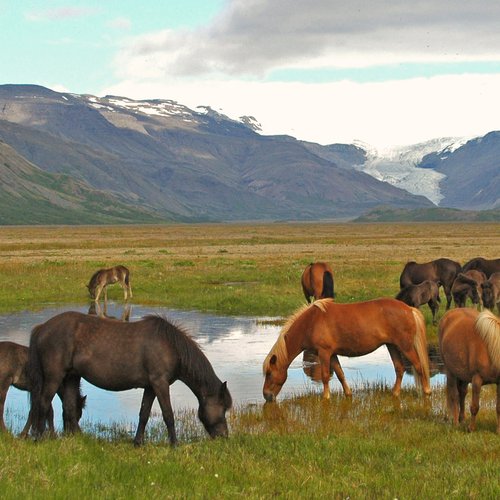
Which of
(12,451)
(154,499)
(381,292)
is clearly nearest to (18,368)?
(12,451)

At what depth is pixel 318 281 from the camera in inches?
1075

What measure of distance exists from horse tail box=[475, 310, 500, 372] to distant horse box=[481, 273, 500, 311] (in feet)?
48.0

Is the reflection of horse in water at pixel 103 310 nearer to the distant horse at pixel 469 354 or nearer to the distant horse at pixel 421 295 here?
the distant horse at pixel 421 295

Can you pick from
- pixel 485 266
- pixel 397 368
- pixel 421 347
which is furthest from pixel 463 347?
pixel 485 266

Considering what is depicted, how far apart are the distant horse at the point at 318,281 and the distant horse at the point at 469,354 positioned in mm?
11933

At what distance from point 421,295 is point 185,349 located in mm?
15406

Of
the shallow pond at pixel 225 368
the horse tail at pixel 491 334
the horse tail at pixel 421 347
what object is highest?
the horse tail at pixel 491 334

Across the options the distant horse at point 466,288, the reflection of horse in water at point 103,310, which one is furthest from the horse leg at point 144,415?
the distant horse at point 466,288

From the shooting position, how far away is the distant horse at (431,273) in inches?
1185

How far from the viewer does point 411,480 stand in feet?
32.7

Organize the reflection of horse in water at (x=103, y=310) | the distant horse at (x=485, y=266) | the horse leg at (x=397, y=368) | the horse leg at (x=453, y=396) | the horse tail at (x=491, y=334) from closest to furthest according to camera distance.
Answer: the horse tail at (x=491, y=334), the horse leg at (x=453, y=396), the horse leg at (x=397, y=368), the reflection of horse in water at (x=103, y=310), the distant horse at (x=485, y=266)

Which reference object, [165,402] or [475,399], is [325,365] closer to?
[475,399]

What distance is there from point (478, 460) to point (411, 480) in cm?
144

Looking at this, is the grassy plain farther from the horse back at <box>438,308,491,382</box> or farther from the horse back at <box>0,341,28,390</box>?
the horse back at <box>0,341,28,390</box>
